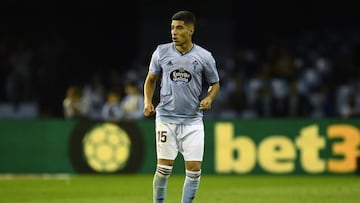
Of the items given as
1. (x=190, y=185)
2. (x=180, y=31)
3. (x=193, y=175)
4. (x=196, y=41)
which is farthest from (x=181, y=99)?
(x=196, y=41)

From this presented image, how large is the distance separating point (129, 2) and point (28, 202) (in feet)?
45.6

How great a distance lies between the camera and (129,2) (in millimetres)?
27188

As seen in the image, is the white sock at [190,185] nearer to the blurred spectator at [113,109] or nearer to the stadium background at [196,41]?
the blurred spectator at [113,109]

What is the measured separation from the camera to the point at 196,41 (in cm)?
2592

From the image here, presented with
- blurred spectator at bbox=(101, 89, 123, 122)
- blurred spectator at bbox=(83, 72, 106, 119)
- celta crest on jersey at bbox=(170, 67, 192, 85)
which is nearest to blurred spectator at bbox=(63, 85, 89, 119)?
blurred spectator at bbox=(101, 89, 123, 122)

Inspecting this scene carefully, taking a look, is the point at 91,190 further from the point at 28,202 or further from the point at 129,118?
the point at 129,118

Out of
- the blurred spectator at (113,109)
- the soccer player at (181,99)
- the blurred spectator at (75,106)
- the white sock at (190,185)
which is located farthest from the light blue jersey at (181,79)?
the blurred spectator at (75,106)

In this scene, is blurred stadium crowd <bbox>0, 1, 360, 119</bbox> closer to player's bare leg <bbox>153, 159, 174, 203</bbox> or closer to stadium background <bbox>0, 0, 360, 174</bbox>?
stadium background <bbox>0, 0, 360, 174</bbox>

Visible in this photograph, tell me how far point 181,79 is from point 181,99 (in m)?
0.23

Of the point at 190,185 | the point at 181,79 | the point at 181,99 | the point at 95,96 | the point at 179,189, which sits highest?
the point at 181,79

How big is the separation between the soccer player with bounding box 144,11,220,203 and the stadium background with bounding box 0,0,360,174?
10489 millimetres

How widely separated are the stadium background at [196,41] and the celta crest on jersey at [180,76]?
34.9 feet

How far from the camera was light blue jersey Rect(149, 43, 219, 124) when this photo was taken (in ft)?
35.1

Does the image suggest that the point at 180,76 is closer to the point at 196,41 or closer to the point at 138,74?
the point at 138,74
